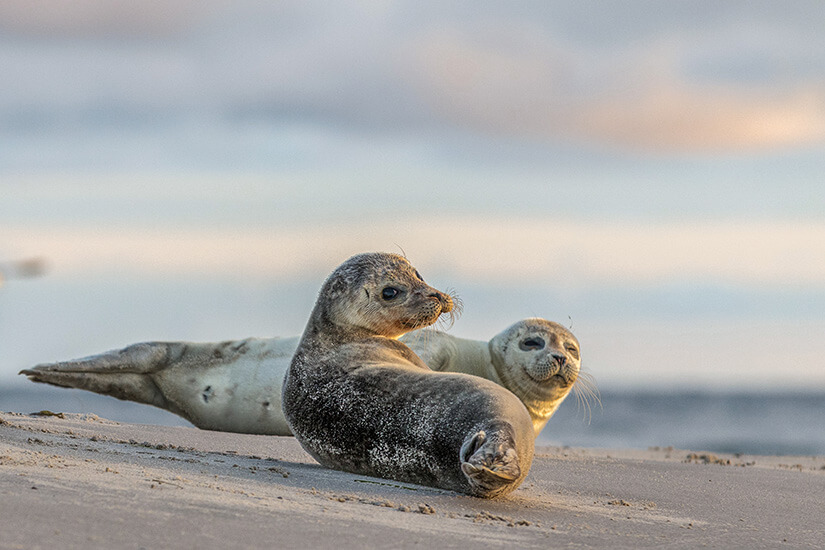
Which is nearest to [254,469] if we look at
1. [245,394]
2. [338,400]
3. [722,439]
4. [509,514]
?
[338,400]

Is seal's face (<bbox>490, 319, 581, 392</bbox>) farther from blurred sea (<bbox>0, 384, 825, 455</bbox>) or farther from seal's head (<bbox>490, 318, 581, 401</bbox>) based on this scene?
blurred sea (<bbox>0, 384, 825, 455</bbox>)

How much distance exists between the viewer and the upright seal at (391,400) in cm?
480

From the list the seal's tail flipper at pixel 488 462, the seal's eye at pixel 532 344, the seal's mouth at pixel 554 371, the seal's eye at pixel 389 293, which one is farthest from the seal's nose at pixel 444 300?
the seal's eye at pixel 532 344

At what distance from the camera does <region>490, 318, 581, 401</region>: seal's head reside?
8.05 m

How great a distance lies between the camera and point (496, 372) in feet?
28.4

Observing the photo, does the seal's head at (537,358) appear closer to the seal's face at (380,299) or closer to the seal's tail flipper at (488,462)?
the seal's face at (380,299)

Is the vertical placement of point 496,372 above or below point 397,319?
above

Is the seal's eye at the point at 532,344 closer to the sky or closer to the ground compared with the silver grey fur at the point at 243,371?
closer to the sky

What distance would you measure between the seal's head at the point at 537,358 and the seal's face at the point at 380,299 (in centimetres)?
215

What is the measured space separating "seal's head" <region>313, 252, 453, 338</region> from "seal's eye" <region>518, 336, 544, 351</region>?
2384 mm

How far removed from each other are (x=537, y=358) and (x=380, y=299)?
2.51m

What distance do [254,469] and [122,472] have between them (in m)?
1.01

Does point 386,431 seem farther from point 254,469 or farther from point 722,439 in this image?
point 722,439

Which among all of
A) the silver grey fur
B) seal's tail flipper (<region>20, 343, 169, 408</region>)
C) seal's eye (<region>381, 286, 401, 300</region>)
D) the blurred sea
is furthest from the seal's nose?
the blurred sea
